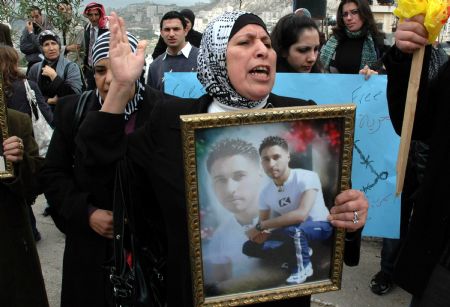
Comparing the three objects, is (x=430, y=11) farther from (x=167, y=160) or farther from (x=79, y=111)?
(x=79, y=111)

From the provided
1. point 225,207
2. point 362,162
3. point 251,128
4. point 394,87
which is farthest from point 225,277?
point 362,162

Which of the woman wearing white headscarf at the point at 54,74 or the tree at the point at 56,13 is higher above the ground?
the tree at the point at 56,13

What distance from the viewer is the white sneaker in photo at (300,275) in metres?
1.39

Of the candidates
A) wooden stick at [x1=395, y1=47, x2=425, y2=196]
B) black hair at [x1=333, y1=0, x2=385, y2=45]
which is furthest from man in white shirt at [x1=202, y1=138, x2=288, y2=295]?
black hair at [x1=333, y1=0, x2=385, y2=45]

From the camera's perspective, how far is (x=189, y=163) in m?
1.26

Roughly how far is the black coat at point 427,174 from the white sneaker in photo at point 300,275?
1.89ft

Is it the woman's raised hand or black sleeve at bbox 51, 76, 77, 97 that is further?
black sleeve at bbox 51, 76, 77, 97

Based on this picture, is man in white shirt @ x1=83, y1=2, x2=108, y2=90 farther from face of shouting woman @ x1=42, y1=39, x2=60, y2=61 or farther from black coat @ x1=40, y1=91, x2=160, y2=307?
black coat @ x1=40, y1=91, x2=160, y2=307

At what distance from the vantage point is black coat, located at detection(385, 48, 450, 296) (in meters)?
1.65

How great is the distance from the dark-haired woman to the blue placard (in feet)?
2.11

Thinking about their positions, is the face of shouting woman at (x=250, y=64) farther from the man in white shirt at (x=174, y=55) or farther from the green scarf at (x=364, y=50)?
the man in white shirt at (x=174, y=55)

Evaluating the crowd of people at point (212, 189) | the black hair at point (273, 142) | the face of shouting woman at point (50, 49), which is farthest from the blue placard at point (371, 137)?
the face of shouting woman at point (50, 49)

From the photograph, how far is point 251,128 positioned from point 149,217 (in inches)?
23.3

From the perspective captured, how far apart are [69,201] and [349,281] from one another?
242 centimetres
